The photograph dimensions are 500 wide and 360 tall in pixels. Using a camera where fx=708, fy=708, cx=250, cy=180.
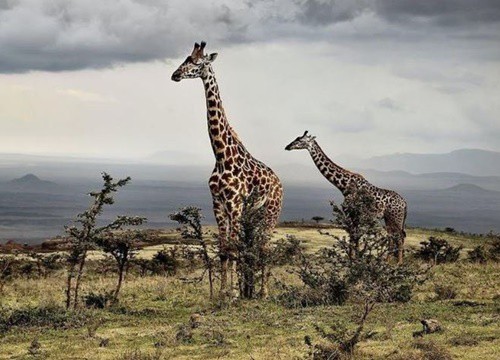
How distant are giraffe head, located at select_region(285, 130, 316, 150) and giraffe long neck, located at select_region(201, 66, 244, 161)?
5958 millimetres

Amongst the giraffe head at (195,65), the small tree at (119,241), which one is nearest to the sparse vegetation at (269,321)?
the small tree at (119,241)

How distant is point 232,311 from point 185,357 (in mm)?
5365

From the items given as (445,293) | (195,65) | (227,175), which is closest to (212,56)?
(195,65)

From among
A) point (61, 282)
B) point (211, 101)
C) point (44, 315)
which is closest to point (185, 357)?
point (44, 315)

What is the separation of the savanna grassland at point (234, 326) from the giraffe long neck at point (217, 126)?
5021mm

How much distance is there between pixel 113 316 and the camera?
66.7ft

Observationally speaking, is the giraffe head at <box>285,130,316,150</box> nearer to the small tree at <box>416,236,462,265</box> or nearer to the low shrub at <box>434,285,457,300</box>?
the low shrub at <box>434,285,457,300</box>

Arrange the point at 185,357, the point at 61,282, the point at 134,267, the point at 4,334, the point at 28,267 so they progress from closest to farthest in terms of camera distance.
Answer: the point at 185,357, the point at 4,334, the point at 61,282, the point at 28,267, the point at 134,267

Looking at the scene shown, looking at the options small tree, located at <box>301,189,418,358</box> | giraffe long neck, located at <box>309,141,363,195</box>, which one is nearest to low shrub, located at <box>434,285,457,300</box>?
small tree, located at <box>301,189,418,358</box>

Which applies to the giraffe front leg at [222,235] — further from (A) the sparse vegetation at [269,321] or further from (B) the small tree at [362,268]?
(B) the small tree at [362,268]

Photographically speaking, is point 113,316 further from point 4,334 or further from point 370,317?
point 370,317

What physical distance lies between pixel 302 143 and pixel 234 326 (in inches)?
553

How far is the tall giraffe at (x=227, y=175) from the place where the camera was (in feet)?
75.7

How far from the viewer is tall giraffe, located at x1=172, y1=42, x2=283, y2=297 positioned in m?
23.1
